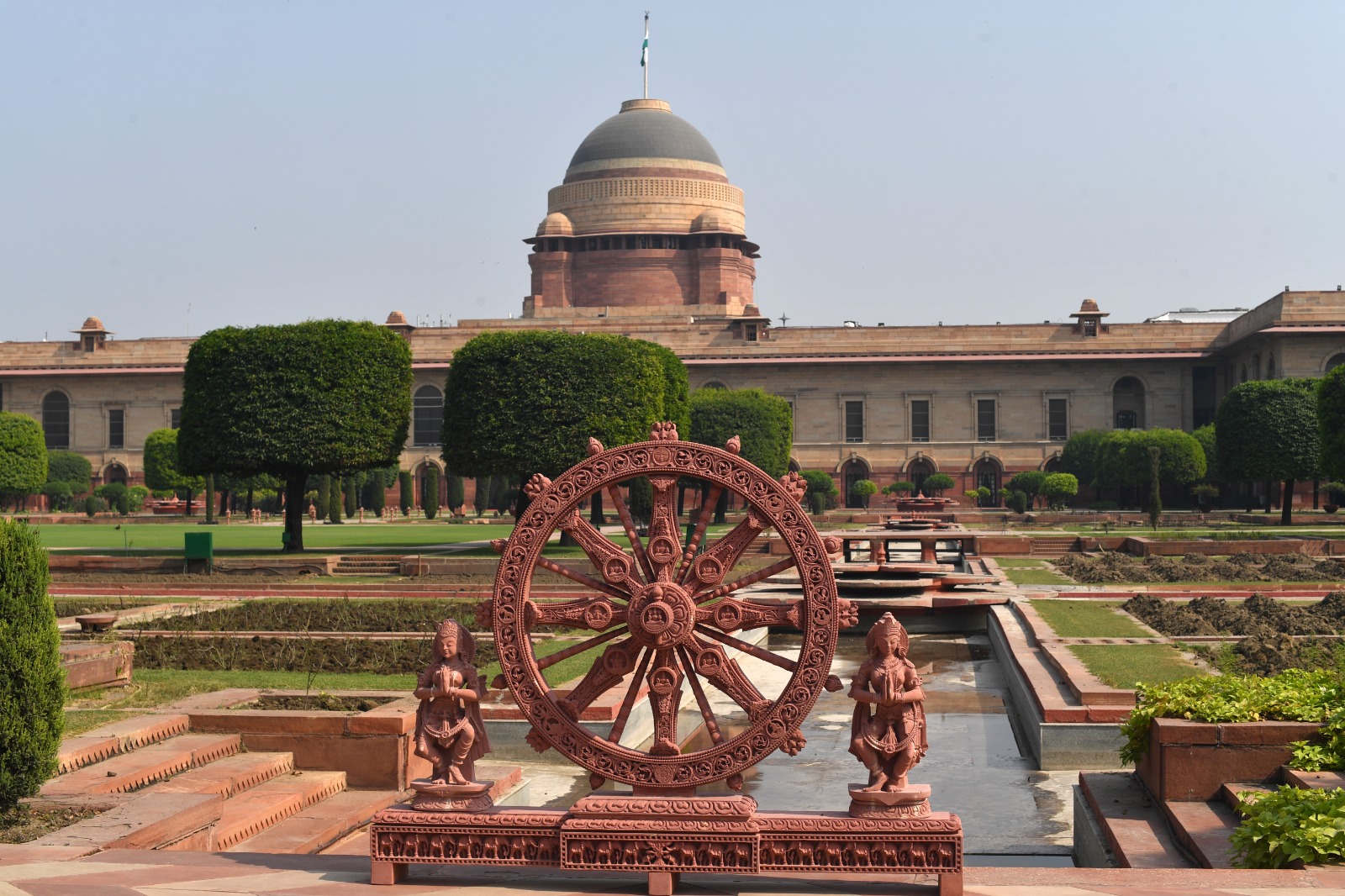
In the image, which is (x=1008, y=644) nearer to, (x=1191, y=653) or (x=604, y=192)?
(x=1191, y=653)

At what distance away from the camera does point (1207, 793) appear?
6520 millimetres

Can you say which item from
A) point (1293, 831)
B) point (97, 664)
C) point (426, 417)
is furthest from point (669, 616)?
point (426, 417)

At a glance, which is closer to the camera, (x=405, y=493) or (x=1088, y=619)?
(x=1088, y=619)

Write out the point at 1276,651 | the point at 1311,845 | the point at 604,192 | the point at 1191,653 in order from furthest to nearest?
the point at 604,192, the point at 1191,653, the point at 1276,651, the point at 1311,845

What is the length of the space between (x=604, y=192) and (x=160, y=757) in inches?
2270

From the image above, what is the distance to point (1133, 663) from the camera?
414 inches

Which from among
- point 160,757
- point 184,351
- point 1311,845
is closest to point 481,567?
point 160,757

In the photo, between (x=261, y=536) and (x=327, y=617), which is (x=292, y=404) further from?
(x=327, y=617)

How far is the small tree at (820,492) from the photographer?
4606 centimetres

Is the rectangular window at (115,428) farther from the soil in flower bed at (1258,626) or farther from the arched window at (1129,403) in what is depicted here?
the soil in flower bed at (1258,626)

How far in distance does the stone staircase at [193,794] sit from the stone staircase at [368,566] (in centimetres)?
1404

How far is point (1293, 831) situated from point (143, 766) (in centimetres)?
511

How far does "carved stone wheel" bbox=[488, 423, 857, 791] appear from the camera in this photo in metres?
4.95

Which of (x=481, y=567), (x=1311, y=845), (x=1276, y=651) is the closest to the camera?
(x=1311, y=845)
